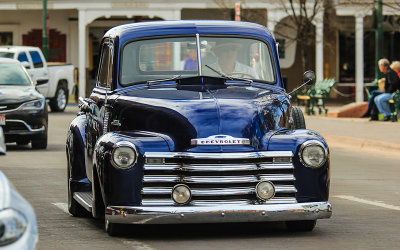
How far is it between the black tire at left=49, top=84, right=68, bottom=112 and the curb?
51.0 feet

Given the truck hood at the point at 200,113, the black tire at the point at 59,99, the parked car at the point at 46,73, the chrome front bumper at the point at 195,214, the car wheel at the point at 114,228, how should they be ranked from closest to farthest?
the chrome front bumper at the point at 195,214 → the truck hood at the point at 200,113 → the car wheel at the point at 114,228 → the parked car at the point at 46,73 → the black tire at the point at 59,99

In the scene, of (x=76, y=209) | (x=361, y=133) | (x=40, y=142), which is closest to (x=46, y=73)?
(x=361, y=133)

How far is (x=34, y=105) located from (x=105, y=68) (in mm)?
9883

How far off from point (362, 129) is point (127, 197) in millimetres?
16167

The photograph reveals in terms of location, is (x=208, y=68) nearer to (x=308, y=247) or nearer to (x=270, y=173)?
(x=270, y=173)

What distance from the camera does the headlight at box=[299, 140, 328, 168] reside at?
29.7 feet

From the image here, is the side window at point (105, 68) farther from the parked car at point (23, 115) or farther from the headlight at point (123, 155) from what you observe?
the parked car at point (23, 115)

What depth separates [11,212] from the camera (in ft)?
15.5

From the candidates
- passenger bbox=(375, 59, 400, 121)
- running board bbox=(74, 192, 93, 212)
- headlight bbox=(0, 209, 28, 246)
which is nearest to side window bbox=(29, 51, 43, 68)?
passenger bbox=(375, 59, 400, 121)

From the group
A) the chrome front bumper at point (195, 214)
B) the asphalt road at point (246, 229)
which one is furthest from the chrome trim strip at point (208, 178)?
the asphalt road at point (246, 229)

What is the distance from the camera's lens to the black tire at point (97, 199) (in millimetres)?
9414

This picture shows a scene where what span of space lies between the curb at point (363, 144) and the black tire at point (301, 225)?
10.4m

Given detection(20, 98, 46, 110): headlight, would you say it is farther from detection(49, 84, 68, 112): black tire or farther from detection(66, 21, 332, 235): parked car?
detection(49, 84, 68, 112): black tire

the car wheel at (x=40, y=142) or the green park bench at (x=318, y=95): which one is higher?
the green park bench at (x=318, y=95)
